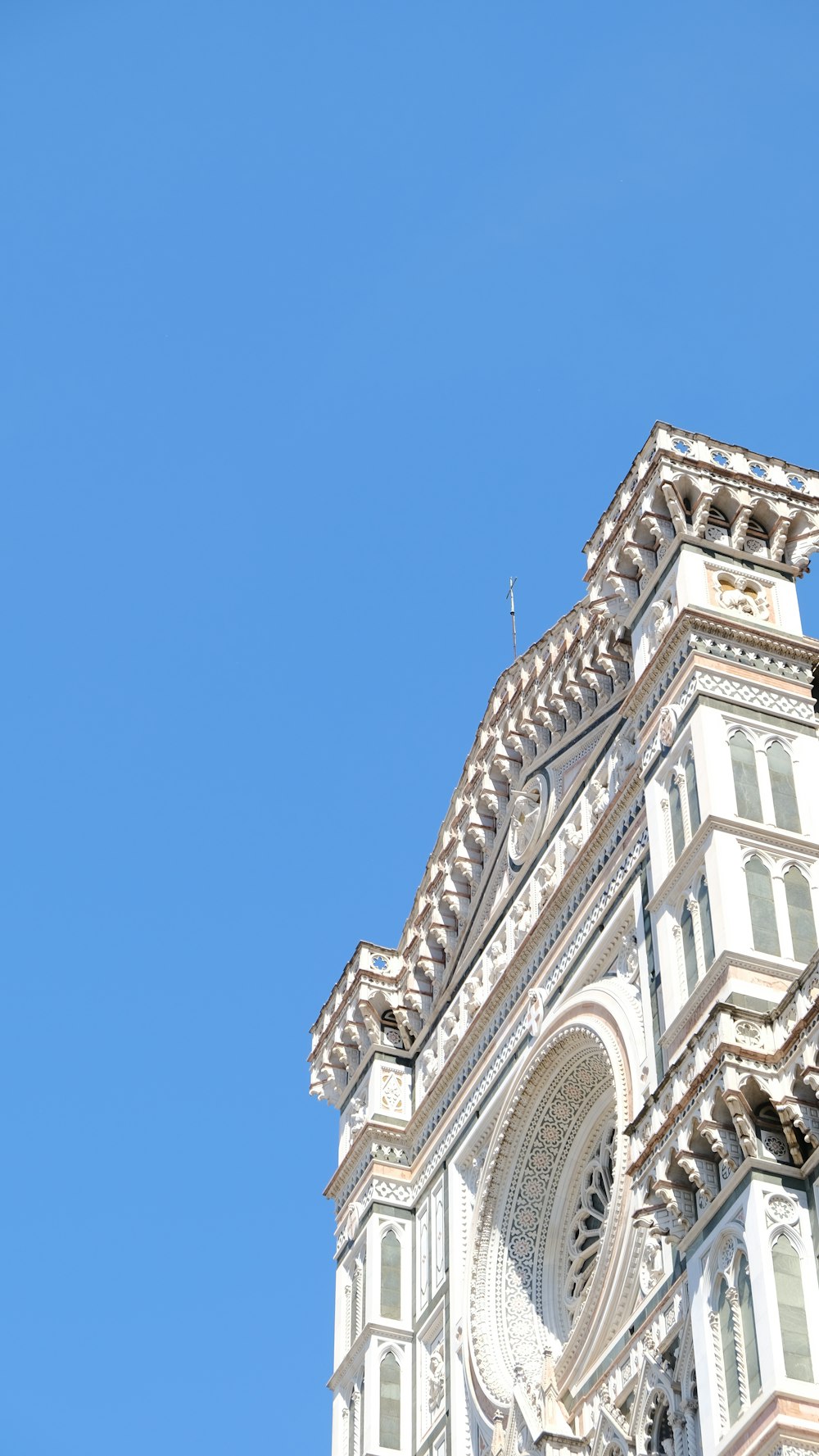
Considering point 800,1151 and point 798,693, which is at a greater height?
point 798,693

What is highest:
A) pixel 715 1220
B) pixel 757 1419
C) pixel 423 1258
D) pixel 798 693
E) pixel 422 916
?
pixel 422 916

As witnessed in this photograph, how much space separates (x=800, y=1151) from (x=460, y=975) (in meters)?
8.22

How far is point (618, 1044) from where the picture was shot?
19219 millimetres

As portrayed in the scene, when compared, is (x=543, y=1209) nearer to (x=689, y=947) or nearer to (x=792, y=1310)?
(x=689, y=947)

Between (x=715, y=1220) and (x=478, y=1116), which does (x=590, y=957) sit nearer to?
(x=478, y=1116)

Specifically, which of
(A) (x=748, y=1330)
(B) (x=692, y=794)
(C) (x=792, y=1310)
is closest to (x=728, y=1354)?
(A) (x=748, y=1330)

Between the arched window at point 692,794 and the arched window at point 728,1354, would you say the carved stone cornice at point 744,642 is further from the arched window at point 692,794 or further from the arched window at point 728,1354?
the arched window at point 728,1354

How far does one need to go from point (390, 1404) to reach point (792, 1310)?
749 cm

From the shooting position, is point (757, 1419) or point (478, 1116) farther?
point (478, 1116)

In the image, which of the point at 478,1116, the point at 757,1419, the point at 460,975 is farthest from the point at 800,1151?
the point at 460,975

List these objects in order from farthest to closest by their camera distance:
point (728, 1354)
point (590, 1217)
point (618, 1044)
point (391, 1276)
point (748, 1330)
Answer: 1. point (391, 1276)
2. point (590, 1217)
3. point (618, 1044)
4. point (728, 1354)
5. point (748, 1330)

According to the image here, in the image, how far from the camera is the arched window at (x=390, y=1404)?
21562mm

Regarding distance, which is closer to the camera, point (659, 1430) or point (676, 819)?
point (659, 1430)

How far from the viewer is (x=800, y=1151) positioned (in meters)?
15.8
